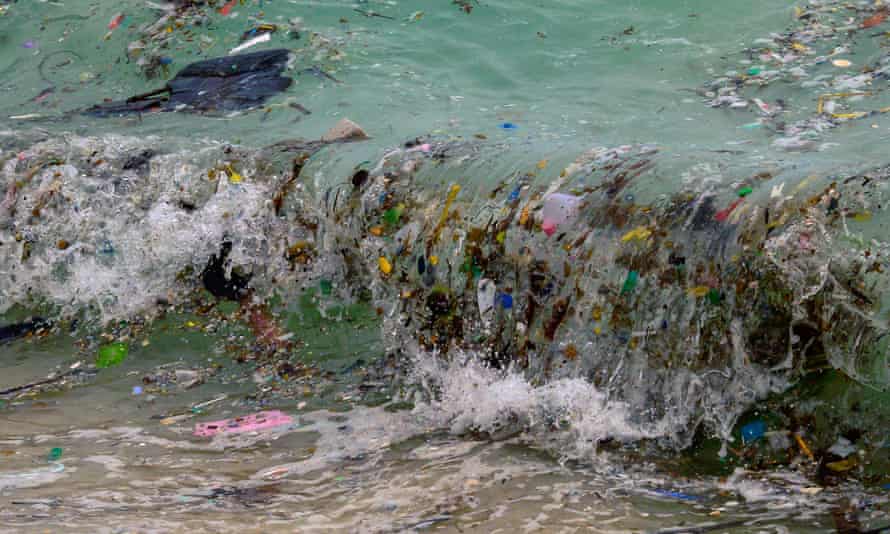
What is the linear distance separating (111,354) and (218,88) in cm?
223

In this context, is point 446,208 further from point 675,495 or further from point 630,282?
point 675,495

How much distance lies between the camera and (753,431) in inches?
109

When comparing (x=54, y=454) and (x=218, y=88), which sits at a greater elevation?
(x=218, y=88)

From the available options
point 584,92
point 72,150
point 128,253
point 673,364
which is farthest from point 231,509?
point 584,92

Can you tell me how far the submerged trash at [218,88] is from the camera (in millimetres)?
5394

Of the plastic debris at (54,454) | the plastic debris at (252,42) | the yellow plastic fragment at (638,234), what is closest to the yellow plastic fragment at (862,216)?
the yellow plastic fragment at (638,234)

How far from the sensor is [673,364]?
2.91 meters

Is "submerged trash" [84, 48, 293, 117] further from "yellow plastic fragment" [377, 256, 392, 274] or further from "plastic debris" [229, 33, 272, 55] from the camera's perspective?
"yellow plastic fragment" [377, 256, 392, 274]

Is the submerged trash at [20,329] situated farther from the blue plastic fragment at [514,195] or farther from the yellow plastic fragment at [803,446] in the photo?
the yellow plastic fragment at [803,446]

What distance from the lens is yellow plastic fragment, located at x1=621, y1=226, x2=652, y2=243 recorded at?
3.20 meters

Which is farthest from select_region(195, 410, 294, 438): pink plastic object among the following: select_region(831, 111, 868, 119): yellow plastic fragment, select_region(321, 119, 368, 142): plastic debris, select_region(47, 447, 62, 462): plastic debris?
select_region(831, 111, 868, 119): yellow plastic fragment

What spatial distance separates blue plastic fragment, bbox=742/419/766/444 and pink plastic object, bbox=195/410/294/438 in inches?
56.8

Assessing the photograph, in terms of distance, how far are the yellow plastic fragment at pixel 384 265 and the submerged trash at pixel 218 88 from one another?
1.94 metres

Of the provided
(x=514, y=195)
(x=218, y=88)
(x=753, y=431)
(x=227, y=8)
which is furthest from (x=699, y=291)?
(x=227, y=8)
